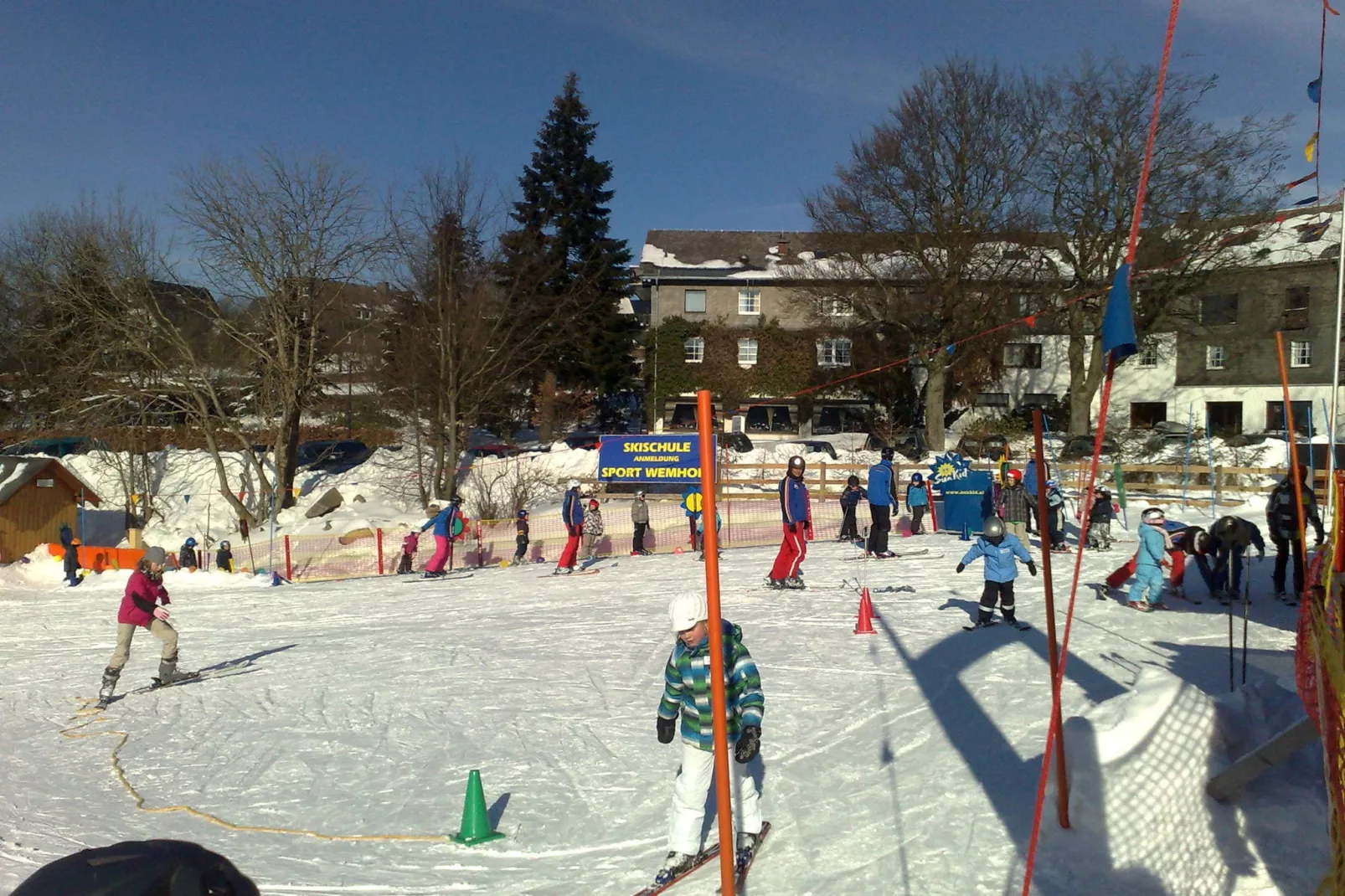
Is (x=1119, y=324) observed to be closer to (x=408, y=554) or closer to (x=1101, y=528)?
(x=1101, y=528)

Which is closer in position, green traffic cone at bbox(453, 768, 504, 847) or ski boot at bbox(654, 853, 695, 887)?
ski boot at bbox(654, 853, 695, 887)

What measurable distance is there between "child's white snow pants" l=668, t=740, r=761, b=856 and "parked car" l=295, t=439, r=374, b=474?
126 ft

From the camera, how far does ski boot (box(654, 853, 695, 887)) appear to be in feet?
19.0

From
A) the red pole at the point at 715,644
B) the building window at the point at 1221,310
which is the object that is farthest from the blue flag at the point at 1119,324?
the building window at the point at 1221,310

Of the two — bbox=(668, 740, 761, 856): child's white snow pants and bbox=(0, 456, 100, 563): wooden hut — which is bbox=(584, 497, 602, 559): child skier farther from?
bbox=(0, 456, 100, 563): wooden hut

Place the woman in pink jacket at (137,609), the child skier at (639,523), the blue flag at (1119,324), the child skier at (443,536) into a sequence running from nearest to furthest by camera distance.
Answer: the blue flag at (1119,324)
the woman in pink jacket at (137,609)
the child skier at (443,536)
the child skier at (639,523)

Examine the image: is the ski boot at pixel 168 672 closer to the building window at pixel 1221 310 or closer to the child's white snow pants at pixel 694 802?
the child's white snow pants at pixel 694 802

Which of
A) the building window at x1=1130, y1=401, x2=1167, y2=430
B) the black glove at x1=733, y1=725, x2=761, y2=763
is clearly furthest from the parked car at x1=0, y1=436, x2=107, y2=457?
the building window at x1=1130, y1=401, x2=1167, y2=430

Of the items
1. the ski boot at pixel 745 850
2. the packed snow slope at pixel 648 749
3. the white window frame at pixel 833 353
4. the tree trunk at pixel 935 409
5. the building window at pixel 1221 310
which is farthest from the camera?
the white window frame at pixel 833 353

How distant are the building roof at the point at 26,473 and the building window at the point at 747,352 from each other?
101 ft

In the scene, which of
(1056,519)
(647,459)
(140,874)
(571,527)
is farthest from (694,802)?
(647,459)

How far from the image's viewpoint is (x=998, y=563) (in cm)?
1110

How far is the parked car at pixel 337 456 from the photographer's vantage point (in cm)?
4297

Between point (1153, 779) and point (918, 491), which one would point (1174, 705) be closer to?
point (1153, 779)
